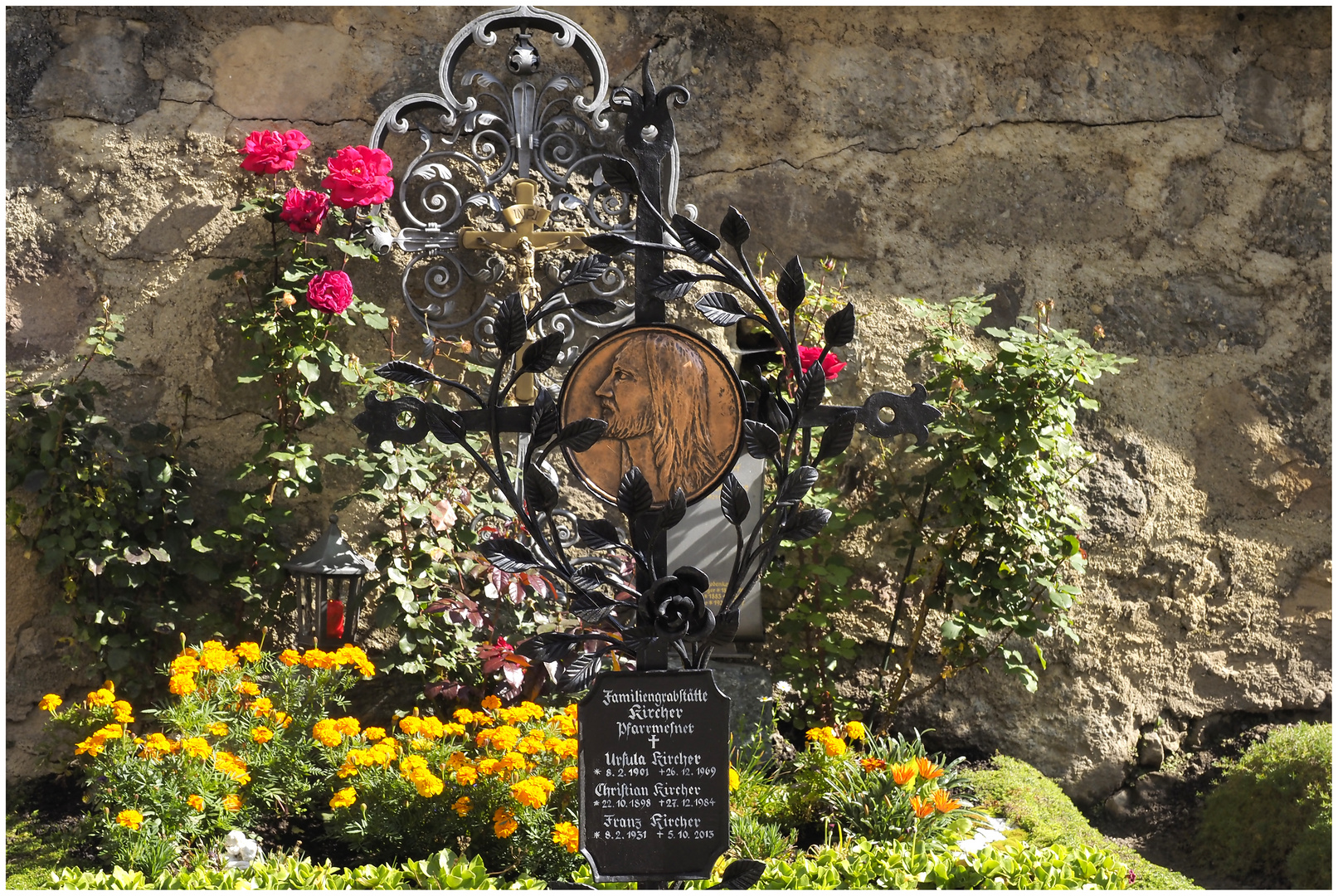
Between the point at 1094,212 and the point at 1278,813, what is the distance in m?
2.08

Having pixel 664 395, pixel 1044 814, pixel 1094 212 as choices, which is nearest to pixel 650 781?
pixel 664 395

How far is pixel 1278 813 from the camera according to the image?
10.2 ft

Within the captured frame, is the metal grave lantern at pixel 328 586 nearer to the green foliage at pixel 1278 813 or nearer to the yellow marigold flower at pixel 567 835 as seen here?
the yellow marigold flower at pixel 567 835

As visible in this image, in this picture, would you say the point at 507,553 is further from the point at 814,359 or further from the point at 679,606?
the point at 814,359

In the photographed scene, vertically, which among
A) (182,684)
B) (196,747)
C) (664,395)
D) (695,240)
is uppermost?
(695,240)

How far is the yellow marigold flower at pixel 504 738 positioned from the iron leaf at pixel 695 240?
126 cm

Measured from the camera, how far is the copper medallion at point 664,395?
2.07 metres

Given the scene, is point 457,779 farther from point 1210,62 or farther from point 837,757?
point 1210,62

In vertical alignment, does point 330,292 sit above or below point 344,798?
above

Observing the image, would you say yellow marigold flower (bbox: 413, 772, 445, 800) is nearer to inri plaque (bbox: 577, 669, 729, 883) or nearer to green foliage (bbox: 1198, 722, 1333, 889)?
inri plaque (bbox: 577, 669, 729, 883)

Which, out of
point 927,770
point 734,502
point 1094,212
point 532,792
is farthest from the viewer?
point 1094,212

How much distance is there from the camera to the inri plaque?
6.79ft

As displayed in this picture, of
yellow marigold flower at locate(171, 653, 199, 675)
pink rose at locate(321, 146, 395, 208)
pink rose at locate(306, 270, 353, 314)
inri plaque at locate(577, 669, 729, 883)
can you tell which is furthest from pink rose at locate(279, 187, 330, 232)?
inri plaque at locate(577, 669, 729, 883)

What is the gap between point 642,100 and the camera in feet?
6.81
